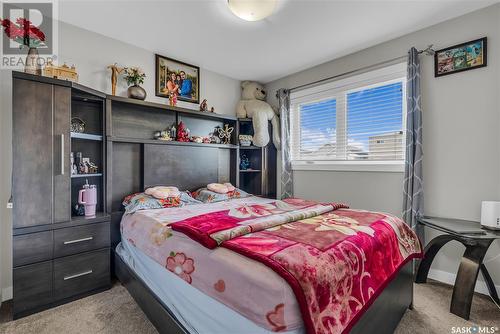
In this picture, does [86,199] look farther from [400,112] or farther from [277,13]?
[400,112]

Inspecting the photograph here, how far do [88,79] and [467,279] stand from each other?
3917 mm

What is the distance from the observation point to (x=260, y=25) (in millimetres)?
2432

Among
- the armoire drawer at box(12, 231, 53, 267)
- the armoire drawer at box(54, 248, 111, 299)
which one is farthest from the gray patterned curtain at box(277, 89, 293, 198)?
the armoire drawer at box(12, 231, 53, 267)

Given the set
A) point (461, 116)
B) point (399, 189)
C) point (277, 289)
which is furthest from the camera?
point (399, 189)

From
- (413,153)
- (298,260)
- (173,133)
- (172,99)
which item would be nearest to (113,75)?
(172,99)

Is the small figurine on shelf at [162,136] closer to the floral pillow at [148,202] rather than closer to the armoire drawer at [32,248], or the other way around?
the floral pillow at [148,202]

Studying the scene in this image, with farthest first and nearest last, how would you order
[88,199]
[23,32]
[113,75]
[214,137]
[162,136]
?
[214,137] → [162,136] → [113,75] → [88,199] → [23,32]

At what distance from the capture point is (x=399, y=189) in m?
2.67

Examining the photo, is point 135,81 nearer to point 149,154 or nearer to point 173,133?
point 173,133

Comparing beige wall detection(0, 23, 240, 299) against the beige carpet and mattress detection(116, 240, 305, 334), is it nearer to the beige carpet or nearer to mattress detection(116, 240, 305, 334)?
the beige carpet

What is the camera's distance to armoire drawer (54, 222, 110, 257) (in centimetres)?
199

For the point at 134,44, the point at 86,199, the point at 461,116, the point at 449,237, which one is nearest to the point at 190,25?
the point at 134,44

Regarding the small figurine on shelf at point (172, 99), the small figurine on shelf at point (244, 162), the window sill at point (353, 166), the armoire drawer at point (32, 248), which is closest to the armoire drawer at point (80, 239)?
the armoire drawer at point (32, 248)

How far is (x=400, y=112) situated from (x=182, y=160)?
8.87 ft
